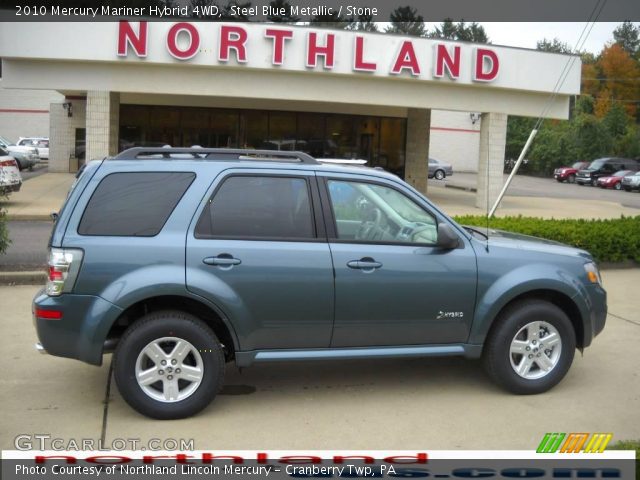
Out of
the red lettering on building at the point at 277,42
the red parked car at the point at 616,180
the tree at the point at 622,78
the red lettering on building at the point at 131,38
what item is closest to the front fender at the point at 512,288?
the red lettering on building at the point at 277,42

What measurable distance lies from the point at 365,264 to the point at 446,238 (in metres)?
0.66

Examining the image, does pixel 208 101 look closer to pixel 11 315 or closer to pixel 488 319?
pixel 11 315

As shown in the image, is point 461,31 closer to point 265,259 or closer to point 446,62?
point 446,62

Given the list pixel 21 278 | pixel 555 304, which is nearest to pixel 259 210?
pixel 555 304

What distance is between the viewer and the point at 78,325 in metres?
5.09

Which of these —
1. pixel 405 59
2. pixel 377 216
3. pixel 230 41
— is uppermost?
pixel 230 41

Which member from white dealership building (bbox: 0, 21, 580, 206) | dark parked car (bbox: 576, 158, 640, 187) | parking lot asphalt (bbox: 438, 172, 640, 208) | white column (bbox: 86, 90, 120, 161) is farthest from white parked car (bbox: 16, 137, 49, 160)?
dark parked car (bbox: 576, 158, 640, 187)

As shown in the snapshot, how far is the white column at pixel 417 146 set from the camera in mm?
27062

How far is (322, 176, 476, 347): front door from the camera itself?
544cm

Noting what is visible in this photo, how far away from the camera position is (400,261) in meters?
5.52

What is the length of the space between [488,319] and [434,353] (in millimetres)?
506

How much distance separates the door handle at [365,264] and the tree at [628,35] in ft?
297

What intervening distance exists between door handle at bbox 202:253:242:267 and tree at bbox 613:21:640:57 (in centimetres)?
9117

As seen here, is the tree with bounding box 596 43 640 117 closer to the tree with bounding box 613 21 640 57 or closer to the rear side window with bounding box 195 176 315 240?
the tree with bounding box 613 21 640 57
